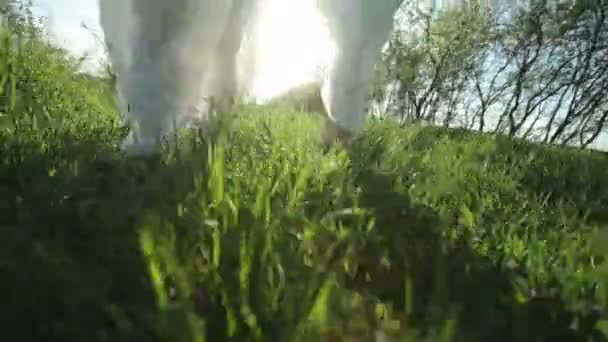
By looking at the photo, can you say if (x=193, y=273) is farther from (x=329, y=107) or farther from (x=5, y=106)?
(x=329, y=107)

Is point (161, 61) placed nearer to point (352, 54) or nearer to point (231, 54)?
point (231, 54)

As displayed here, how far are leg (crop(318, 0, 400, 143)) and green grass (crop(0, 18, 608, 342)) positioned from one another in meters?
1.78

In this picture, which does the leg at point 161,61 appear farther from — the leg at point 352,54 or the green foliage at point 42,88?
the leg at point 352,54

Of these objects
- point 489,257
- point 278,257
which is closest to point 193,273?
point 278,257

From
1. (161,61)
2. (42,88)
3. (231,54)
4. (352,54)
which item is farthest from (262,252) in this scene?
(352,54)

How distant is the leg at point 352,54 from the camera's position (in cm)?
362

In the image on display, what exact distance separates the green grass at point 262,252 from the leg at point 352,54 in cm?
178

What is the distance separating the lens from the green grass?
0.75 metres

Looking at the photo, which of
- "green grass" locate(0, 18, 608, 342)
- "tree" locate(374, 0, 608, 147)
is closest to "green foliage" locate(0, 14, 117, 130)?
"green grass" locate(0, 18, 608, 342)

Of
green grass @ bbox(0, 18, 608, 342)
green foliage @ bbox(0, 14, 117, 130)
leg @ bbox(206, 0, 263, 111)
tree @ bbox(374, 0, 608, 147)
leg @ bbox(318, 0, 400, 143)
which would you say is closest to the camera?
green grass @ bbox(0, 18, 608, 342)

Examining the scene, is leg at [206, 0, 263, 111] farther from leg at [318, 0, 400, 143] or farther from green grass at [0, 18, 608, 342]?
leg at [318, 0, 400, 143]

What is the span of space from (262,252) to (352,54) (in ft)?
10.00

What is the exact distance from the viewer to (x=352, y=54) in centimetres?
385

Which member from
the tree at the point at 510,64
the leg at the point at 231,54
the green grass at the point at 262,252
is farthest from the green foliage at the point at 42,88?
the tree at the point at 510,64
